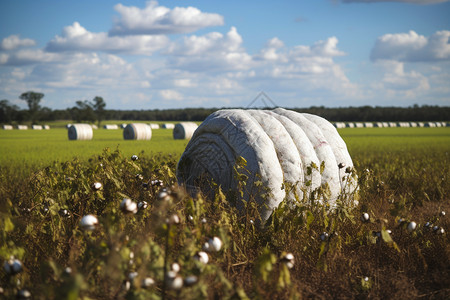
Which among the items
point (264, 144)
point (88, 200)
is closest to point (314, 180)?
point (264, 144)

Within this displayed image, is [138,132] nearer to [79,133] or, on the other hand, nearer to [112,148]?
[79,133]

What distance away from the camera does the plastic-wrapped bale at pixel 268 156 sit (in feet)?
16.0

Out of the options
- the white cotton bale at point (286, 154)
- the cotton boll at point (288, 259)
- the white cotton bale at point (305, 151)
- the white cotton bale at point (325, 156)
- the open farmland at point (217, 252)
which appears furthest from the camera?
the white cotton bale at point (325, 156)

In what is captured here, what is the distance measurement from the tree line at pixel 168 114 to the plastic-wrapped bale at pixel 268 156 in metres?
55.2

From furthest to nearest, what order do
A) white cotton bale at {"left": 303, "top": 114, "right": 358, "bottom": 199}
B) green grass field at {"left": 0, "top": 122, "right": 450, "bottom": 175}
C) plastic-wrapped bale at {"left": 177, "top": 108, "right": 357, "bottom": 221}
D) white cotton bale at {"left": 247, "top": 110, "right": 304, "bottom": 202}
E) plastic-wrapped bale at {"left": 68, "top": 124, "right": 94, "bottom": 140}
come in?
plastic-wrapped bale at {"left": 68, "top": 124, "right": 94, "bottom": 140}
green grass field at {"left": 0, "top": 122, "right": 450, "bottom": 175}
white cotton bale at {"left": 303, "top": 114, "right": 358, "bottom": 199}
white cotton bale at {"left": 247, "top": 110, "right": 304, "bottom": 202}
plastic-wrapped bale at {"left": 177, "top": 108, "right": 357, "bottom": 221}

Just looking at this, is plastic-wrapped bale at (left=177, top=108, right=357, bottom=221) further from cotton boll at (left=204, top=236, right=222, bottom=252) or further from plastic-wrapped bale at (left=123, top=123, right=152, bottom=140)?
plastic-wrapped bale at (left=123, top=123, right=152, bottom=140)

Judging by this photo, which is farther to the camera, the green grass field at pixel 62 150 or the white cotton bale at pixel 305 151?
the green grass field at pixel 62 150

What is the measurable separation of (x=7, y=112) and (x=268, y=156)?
104 m

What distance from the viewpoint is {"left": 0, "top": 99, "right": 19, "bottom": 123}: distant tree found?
91169mm

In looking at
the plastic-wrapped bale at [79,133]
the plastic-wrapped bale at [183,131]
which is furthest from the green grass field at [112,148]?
the plastic-wrapped bale at [79,133]

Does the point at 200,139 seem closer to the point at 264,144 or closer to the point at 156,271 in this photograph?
the point at 264,144

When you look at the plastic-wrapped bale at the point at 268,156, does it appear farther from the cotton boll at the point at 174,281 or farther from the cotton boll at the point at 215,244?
the cotton boll at the point at 174,281

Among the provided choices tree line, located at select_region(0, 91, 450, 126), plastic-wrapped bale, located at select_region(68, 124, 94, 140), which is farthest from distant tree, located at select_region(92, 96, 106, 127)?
plastic-wrapped bale, located at select_region(68, 124, 94, 140)

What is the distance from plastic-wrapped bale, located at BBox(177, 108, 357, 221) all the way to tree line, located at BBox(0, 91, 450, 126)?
55.2m
